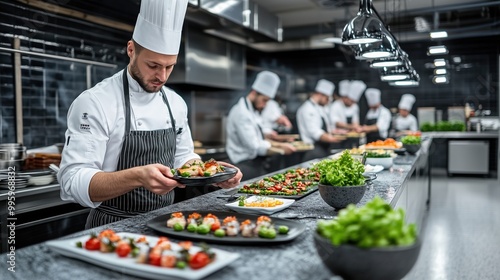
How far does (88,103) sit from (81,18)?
2.96 metres

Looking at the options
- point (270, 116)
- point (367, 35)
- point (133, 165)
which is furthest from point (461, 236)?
point (270, 116)

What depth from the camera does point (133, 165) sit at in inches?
84.7

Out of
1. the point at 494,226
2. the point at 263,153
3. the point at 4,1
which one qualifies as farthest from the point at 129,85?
the point at 494,226

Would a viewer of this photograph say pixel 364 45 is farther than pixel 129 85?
Yes

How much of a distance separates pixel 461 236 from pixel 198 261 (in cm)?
455

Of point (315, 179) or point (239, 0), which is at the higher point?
point (239, 0)

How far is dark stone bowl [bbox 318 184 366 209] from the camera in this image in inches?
74.1

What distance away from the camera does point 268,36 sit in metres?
6.22

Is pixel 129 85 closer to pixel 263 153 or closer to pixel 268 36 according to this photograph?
pixel 263 153

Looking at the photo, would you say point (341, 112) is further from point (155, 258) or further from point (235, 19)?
point (155, 258)

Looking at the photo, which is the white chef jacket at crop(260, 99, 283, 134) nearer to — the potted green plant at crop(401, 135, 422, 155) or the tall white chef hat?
the tall white chef hat

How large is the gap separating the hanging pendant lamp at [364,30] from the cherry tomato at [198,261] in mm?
2344

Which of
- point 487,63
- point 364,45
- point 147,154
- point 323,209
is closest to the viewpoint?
point 323,209

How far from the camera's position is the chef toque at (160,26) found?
207 centimetres
